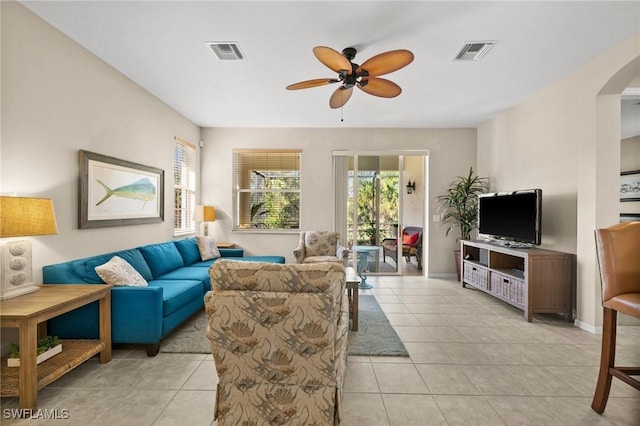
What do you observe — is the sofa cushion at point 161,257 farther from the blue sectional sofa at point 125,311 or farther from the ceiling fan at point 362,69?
the ceiling fan at point 362,69

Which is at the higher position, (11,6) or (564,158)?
(11,6)

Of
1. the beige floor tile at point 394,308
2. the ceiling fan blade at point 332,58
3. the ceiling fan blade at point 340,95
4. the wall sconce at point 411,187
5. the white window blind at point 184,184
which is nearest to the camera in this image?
the ceiling fan blade at point 332,58

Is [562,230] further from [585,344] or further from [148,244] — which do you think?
[148,244]

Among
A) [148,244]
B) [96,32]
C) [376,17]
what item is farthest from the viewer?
[148,244]

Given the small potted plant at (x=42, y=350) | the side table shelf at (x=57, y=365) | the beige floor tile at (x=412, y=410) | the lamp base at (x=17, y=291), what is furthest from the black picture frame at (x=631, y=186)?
the lamp base at (x=17, y=291)

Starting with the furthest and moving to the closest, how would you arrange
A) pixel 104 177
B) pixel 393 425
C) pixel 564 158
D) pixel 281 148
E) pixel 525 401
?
pixel 281 148
pixel 564 158
pixel 104 177
pixel 525 401
pixel 393 425

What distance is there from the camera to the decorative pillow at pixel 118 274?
2.64 m

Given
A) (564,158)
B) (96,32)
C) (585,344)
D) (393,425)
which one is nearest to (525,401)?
(393,425)

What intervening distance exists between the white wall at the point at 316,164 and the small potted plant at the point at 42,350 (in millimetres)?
3470

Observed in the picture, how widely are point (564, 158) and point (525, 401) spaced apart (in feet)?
9.50

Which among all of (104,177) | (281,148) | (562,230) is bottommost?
(562,230)

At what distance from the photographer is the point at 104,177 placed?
10.3 feet

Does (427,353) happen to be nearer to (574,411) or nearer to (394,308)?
(574,411)

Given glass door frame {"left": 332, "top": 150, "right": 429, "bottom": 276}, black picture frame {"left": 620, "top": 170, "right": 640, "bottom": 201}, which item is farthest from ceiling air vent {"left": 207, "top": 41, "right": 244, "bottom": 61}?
black picture frame {"left": 620, "top": 170, "right": 640, "bottom": 201}
